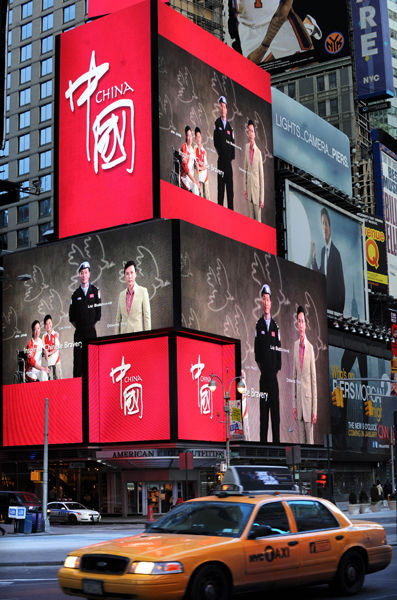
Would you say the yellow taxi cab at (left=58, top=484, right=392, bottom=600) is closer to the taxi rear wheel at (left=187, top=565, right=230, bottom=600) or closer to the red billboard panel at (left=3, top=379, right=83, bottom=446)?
the taxi rear wheel at (left=187, top=565, right=230, bottom=600)

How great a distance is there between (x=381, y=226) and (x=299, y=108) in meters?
19.6

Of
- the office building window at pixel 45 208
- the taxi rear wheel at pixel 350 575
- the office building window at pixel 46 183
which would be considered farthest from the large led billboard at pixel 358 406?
the taxi rear wheel at pixel 350 575

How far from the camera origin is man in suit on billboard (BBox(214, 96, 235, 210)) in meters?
67.8

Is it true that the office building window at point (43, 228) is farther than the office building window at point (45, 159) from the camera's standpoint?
No

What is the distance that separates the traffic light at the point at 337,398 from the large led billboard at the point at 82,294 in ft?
103

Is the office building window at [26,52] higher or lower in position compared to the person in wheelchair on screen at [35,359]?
higher

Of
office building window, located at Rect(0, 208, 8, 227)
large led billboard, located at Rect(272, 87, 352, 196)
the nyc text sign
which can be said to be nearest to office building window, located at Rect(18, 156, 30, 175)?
office building window, located at Rect(0, 208, 8, 227)

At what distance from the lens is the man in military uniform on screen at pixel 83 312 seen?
6053 cm

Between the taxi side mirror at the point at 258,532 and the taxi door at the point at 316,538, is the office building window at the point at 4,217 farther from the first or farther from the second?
the taxi side mirror at the point at 258,532

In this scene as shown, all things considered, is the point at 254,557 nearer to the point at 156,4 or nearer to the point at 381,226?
the point at 156,4

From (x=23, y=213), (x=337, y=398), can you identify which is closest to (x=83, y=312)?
(x=337, y=398)

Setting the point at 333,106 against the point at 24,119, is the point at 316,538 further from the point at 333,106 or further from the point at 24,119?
the point at 333,106

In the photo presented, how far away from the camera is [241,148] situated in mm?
70875

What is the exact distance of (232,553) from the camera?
39.8 ft
